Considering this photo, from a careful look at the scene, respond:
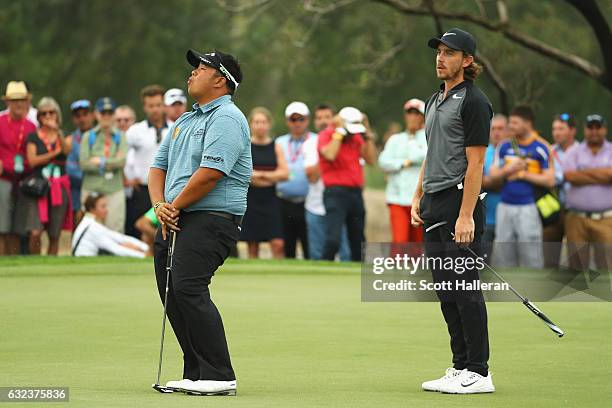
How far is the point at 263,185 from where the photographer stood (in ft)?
54.8

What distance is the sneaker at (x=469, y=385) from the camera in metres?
7.30

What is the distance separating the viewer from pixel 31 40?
42.8 m

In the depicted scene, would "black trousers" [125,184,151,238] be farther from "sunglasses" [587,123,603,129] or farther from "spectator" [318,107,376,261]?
"sunglasses" [587,123,603,129]

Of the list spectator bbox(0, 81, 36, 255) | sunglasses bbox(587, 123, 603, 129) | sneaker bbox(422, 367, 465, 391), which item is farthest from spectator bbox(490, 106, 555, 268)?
sneaker bbox(422, 367, 465, 391)

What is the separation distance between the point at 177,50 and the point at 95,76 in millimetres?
3824

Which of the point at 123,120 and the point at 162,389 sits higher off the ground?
the point at 123,120

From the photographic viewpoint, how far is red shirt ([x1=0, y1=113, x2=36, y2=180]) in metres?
15.9

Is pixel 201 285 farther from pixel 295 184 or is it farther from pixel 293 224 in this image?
pixel 293 224

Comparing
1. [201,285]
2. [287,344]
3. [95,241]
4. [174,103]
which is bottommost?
[287,344]

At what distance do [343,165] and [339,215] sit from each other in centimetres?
57

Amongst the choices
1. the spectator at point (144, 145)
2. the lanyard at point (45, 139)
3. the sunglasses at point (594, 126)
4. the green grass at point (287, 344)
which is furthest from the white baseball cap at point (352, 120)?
the lanyard at point (45, 139)

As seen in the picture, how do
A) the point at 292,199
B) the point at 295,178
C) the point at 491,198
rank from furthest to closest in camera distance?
the point at 292,199, the point at 295,178, the point at 491,198

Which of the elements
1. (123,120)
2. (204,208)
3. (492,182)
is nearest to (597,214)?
(492,182)

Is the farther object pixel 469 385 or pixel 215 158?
pixel 469 385
